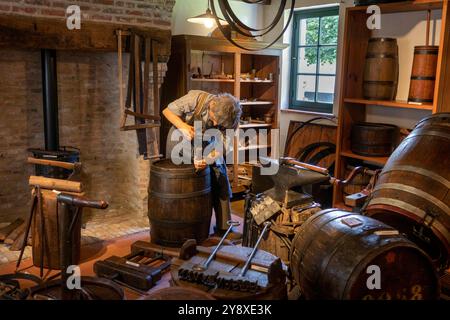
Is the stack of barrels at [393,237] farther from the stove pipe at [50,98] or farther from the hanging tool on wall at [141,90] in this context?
the stove pipe at [50,98]

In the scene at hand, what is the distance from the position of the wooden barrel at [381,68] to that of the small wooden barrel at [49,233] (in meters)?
2.81

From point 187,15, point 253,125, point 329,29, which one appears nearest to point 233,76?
point 253,125

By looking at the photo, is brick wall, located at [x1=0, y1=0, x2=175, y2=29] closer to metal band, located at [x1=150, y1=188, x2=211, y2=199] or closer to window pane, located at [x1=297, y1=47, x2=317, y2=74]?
metal band, located at [x1=150, y1=188, x2=211, y2=199]

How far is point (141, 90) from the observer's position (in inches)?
160

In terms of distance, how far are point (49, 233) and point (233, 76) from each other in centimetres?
277

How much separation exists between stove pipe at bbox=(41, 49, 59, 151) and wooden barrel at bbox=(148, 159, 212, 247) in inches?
39.3

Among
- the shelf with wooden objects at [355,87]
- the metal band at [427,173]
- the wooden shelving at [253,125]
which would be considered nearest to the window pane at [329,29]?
the shelf with wooden objects at [355,87]

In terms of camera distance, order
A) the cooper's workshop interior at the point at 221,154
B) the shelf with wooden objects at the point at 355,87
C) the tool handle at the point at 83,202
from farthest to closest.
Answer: the shelf with wooden objects at the point at 355,87 < the tool handle at the point at 83,202 < the cooper's workshop interior at the point at 221,154

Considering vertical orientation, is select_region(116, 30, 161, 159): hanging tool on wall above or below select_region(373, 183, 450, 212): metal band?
above

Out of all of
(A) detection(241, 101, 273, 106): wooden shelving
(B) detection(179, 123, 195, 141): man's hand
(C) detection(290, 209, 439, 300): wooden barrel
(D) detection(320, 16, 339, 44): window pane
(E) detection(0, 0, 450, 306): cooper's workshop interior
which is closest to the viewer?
(C) detection(290, 209, 439, 300): wooden barrel

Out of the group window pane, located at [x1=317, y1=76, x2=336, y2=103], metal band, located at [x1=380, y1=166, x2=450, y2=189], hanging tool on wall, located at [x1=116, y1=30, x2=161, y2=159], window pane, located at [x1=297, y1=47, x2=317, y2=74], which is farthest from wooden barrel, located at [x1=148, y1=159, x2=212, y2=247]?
window pane, located at [x1=297, y1=47, x2=317, y2=74]

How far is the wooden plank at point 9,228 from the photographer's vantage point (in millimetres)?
3805

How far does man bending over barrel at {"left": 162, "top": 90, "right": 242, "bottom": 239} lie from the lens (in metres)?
3.49

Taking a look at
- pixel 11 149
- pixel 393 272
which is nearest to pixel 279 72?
pixel 11 149
